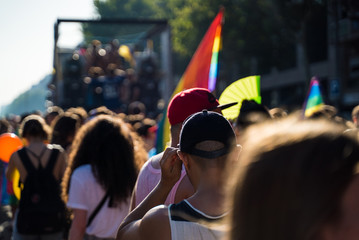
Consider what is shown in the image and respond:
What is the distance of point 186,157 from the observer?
2.17m

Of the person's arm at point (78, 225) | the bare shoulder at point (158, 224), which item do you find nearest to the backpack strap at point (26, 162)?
the person's arm at point (78, 225)

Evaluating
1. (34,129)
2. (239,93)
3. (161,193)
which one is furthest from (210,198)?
(34,129)

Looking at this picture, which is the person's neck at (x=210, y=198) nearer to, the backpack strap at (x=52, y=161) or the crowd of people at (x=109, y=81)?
the backpack strap at (x=52, y=161)

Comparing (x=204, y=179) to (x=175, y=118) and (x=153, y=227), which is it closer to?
(x=153, y=227)

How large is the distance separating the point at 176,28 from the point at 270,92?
10.4m

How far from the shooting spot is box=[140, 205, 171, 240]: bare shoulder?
6.41ft

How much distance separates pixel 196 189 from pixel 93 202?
1672 millimetres

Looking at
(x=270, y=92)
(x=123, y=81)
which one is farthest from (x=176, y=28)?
(x=123, y=81)

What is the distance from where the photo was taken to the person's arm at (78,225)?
360 centimetres

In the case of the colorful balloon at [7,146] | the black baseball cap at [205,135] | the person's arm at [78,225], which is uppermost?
the black baseball cap at [205,135]

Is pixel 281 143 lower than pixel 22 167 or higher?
higher

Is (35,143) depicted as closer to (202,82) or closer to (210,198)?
(202,82)

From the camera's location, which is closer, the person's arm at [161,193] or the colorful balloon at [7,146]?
the person's arm at [161,193]

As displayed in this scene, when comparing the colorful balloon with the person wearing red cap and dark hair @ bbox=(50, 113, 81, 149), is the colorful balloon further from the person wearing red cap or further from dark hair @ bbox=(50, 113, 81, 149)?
the person wearing red cap
